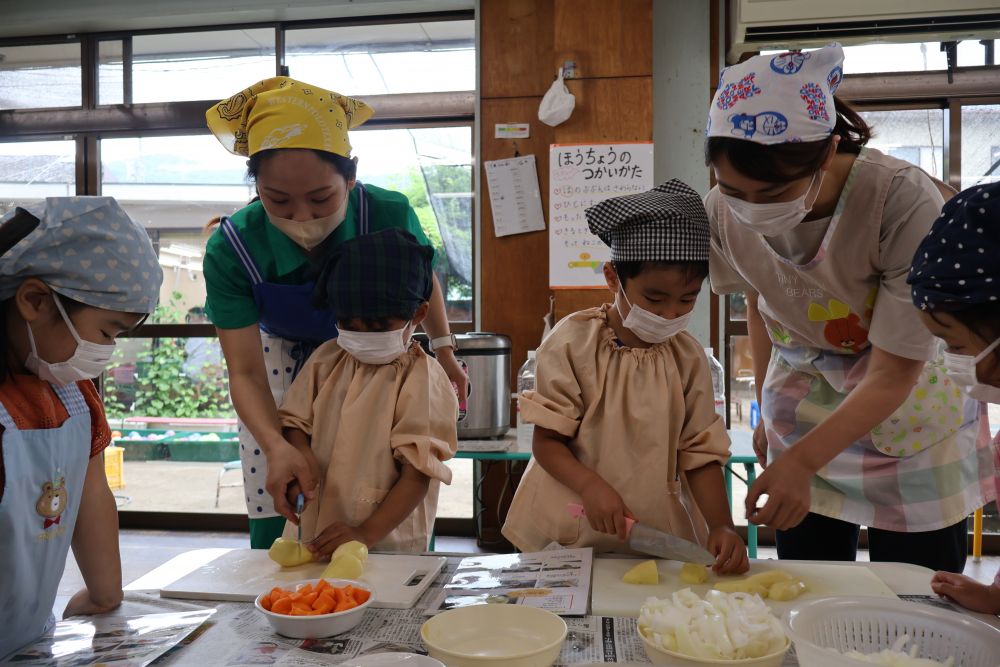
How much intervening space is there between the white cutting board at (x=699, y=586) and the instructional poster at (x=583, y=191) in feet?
7.68

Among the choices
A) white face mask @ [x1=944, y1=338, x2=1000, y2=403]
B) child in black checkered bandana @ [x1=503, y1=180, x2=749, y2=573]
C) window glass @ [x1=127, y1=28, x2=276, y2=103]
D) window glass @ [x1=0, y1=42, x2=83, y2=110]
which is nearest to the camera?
white face mask @ [x1=944, y1=338, x2=1000, y2=403]

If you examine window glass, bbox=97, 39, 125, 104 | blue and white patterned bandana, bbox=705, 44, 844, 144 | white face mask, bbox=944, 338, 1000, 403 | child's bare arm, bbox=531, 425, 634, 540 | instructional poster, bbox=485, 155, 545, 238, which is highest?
window glass, bbox=97, 39, 125, 104

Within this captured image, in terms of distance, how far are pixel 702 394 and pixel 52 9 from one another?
14.3ft

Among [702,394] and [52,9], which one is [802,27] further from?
[52,9]

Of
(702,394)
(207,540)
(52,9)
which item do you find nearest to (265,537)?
(702,394)

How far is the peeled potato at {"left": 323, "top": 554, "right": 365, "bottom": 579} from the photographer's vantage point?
1.25 metres

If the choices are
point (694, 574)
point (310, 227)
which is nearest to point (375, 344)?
point (310, 227)

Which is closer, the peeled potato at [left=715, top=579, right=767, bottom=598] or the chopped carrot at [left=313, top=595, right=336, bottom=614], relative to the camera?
the chopped carrot at [left=313, top=595, right=336, bottom=614]

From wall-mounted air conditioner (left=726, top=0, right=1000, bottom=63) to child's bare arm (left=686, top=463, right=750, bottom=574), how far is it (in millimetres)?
2630

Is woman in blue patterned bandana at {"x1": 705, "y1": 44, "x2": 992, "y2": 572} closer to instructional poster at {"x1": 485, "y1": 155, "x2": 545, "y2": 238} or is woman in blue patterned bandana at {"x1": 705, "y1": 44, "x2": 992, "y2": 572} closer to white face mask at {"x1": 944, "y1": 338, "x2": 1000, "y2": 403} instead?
white face mask at {"x1": 944, "y1": 338, "x2": 1000, "y2": 403}

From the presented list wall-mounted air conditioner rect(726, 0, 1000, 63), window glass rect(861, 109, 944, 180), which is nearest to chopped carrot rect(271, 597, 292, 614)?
wall-mounted air conditioner rect(726, 0, 1000, 63)

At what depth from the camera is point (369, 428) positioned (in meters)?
1.54

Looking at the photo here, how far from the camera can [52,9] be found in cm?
415

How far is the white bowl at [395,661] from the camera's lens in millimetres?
843
